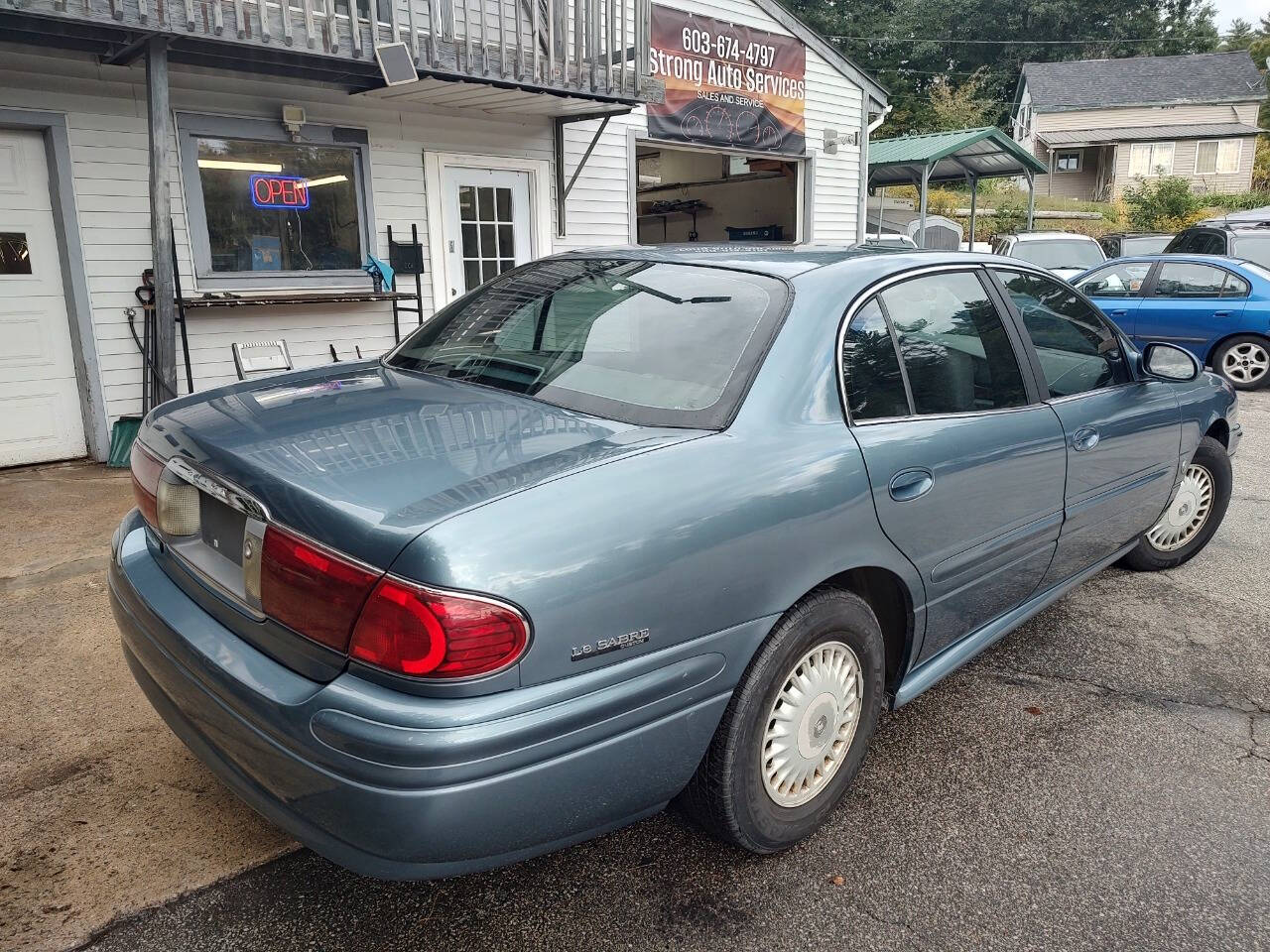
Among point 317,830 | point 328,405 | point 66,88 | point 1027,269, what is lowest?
point 317,830

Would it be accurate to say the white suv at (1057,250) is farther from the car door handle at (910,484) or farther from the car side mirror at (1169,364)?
the car door handle at (910,484)

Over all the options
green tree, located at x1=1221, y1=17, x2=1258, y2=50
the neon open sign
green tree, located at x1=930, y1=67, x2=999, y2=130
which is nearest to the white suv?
the neon open sign

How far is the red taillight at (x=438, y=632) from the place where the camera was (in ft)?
5.39

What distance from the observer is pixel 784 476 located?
2.13 metres

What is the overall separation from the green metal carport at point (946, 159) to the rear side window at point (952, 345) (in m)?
12.3

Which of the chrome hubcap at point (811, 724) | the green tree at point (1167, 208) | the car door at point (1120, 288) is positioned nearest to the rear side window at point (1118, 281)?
the car door at point (1120, 288)

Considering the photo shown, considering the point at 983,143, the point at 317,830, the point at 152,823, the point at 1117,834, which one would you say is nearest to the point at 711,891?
the point at 317,830

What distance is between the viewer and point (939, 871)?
2307 mm

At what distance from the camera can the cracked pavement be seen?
2082 mm

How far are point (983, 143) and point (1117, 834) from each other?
15537 millimetres

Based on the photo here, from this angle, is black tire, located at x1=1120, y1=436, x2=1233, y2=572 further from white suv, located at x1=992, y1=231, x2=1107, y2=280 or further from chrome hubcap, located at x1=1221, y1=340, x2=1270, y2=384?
white suv, located at x1=992, y1=231, x2=1107, y2=280

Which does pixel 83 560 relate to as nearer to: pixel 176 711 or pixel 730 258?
pixel 176 711

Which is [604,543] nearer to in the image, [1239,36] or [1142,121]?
[1142,121]

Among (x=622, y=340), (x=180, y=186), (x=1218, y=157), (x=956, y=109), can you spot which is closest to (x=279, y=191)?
(x=180, y=186)
